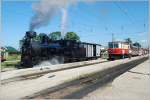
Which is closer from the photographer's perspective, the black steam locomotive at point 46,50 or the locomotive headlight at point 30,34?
the locomotive headlight at point 30,34

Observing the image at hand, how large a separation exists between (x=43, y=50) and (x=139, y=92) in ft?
66.1

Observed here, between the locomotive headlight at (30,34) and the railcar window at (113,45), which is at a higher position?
the locomotive headlight at (30,34)

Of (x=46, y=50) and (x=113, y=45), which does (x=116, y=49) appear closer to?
(x=113, y=45)

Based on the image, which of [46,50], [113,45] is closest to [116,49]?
[113,45]

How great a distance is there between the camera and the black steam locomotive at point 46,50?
29.9 m

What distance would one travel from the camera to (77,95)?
12.0m

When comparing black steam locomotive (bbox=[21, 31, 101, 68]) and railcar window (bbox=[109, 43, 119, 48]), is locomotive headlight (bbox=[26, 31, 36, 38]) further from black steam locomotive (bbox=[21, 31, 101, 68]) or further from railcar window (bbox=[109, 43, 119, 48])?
railcar window (bbox=[109, 43, 119, 48])

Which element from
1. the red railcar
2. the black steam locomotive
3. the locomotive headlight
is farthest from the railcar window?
the locomotive headlight

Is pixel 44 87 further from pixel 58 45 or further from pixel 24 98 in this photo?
pixel 58 45

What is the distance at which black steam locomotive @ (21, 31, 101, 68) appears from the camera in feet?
98.0

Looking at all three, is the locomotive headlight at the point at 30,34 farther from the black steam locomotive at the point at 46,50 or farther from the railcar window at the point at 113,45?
the railcar window at the point at 113,45

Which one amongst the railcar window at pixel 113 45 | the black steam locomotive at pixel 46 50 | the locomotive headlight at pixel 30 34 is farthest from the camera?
the railcar window at pixel 113 45

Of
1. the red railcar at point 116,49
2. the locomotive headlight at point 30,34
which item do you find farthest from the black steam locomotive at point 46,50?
the red railcar at point 116,49

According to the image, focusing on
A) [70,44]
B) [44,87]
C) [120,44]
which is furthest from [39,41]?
[120,44]
